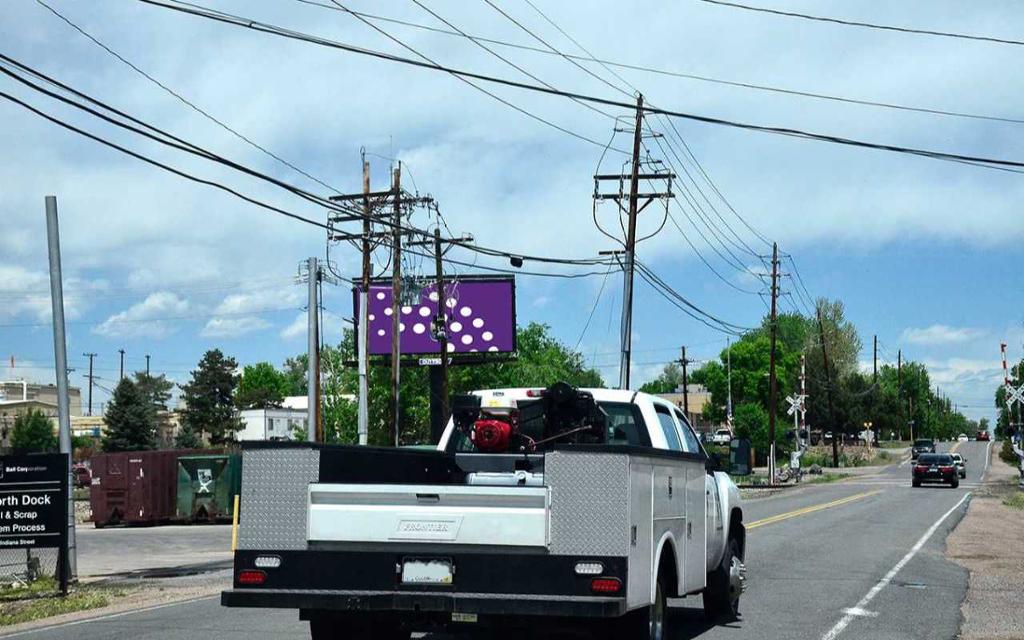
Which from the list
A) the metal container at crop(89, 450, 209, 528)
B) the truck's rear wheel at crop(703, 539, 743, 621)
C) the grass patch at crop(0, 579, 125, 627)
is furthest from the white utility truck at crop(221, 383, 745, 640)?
the metal container at crop(89, 450, 209, 528)

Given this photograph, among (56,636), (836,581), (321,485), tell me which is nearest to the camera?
(321,485)

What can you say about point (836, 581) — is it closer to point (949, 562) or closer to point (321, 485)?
point (949, 562)

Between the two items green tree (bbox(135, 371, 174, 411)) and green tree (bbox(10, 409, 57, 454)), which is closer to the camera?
green tree (bbox(10, 409, 57, 454))

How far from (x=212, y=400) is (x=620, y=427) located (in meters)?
133

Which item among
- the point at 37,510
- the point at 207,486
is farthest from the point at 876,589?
the point at 207,486

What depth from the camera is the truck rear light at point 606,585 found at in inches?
302

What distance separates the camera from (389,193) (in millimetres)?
42562

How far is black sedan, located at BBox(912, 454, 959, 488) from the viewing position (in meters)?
58.7

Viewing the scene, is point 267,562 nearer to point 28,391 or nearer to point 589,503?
point 589,503

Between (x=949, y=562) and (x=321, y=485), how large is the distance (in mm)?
14670

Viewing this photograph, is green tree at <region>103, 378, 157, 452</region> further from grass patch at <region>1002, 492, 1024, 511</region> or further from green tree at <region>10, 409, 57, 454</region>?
grass patch at <region>1002, 492, 1024, 511</region>

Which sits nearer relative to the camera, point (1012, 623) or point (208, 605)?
point (1012, 623)

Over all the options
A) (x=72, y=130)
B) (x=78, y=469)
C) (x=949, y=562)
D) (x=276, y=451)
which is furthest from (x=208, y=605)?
(x=78, y=469)

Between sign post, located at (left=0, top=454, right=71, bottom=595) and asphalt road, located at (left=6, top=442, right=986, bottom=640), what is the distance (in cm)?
312
